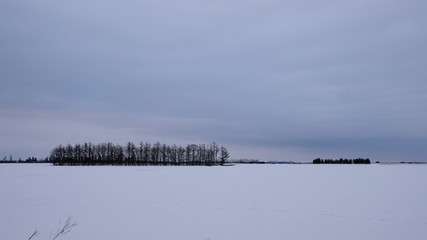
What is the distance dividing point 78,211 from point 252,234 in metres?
7.63

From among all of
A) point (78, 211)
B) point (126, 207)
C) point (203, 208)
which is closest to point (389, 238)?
point (203, 208)

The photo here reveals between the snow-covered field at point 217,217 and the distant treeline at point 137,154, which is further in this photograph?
the distant treeline at point 137,154

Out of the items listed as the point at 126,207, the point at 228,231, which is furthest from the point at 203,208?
the point at 228,231

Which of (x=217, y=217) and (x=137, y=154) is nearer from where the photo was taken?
(x=217, y=217)

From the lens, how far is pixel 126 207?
14.8m

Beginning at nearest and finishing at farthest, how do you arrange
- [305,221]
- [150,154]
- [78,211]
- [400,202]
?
[305,221], [78,211], [400,202], [150,154]

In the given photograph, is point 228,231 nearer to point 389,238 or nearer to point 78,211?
point 389,238

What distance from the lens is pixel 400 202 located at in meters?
16.2

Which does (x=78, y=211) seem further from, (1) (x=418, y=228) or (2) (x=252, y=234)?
(1) (x=418, y=228)

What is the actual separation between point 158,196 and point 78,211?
18.2 feet

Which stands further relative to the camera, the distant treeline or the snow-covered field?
the distant treeline

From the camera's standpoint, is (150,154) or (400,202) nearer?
(400,202)

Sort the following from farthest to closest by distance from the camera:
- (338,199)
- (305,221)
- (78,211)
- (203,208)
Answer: (338,199) → (203,208) → (78,211) → (305,221)

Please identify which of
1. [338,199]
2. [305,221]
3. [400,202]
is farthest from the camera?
[338,199]
